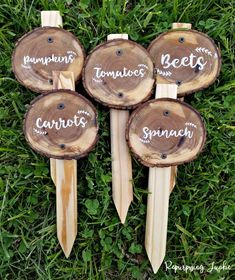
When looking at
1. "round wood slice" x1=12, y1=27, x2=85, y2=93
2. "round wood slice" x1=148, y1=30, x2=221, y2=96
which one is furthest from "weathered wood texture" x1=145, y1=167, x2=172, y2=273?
"round wood slice" x1=12, y1=27, x2=85, y2=93

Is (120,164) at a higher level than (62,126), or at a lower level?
lower

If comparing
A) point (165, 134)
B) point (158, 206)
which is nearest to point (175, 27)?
point (165, 134)

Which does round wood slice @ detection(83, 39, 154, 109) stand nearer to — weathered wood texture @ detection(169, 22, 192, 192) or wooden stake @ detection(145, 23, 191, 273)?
wooden stake @ detection(145, 23, 191, 273)

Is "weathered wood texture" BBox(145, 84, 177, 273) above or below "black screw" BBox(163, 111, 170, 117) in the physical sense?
below

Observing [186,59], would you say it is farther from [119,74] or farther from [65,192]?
[65,192]

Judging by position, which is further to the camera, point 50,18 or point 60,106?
point 50,18

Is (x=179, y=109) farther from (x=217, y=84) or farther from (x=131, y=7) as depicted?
(x=131, y=7)

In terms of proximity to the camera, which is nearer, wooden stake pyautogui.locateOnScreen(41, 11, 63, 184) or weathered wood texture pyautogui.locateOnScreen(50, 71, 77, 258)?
weathered wood texture pyautogui.locateOnScreen(50, 71, 77, 258)

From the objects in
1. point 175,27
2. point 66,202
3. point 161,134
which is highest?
point 175,27
